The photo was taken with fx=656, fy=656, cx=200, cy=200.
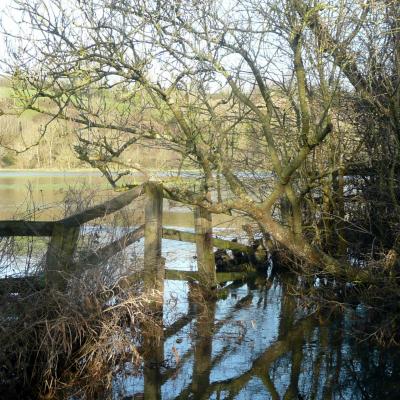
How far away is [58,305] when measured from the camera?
20.7 feet

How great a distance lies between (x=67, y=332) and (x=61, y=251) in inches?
36.1

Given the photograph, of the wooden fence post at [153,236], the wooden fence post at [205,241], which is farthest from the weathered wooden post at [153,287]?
the wooden fence post at [205,241]

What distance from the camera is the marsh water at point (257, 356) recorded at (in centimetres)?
633

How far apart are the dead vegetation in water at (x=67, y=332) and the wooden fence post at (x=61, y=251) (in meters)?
0.14

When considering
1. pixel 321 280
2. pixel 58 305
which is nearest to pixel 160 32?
pixel 58 305

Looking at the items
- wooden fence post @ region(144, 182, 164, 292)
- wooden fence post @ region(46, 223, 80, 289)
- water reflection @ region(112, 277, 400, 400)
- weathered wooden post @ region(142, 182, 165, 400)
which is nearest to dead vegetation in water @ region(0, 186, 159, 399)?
wooden fence post @ region(46, 223, 80, 289)

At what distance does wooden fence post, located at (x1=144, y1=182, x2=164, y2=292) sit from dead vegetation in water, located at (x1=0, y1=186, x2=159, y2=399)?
1118 millimetres

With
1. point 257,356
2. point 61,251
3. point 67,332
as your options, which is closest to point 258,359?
point 257,356

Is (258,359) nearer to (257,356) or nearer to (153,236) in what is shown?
(257,356)

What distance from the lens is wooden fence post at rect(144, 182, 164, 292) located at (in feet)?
26.7

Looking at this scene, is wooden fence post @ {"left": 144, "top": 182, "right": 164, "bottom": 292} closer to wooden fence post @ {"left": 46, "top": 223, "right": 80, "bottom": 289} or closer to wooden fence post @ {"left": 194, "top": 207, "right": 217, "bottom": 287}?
wooden fence post @ {"left": 46, "top": 223, "right": 80, "bottom": 289}

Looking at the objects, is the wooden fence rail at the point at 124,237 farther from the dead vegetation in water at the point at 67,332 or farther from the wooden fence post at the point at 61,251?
the dead vegetation in water at the point at 67,332

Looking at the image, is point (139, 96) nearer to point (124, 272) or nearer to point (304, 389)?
point (124, 272)

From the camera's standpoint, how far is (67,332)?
634 cm
